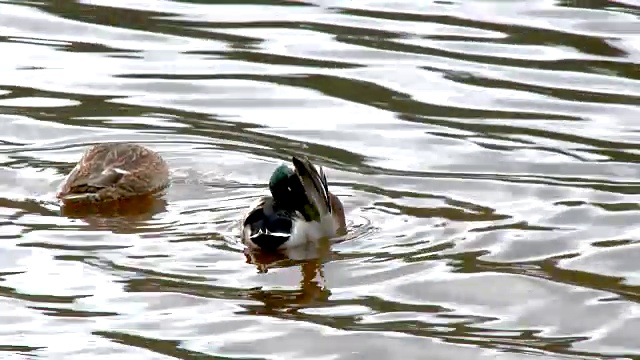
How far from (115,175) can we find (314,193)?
7.87 feet

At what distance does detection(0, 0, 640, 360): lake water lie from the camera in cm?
927

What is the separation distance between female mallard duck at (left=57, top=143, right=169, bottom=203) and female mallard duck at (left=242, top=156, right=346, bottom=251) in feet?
5.84

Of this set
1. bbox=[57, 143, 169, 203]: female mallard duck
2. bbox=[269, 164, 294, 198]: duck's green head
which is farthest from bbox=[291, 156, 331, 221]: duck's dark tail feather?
bbox=[57, 143, 169, 203]: female mallard duck

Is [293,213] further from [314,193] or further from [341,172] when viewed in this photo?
[341,172]

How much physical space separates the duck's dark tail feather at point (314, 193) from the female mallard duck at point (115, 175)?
75.1 inches

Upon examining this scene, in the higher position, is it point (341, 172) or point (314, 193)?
point (314, 193)

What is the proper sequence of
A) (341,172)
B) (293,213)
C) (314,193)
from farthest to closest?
(341,172) < (293,213) < (314,193)

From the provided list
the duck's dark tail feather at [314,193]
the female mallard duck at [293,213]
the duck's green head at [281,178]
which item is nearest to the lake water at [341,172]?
the female mallard duck at [293,213]

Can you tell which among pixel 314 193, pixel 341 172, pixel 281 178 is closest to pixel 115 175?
pixel 341 172

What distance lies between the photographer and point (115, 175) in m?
12.8

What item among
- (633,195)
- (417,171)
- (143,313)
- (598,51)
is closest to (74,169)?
(417,171)

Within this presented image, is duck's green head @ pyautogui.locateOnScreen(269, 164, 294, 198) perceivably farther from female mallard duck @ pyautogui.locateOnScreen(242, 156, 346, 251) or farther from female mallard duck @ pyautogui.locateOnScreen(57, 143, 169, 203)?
female mallard duck @ pyautogui.locateOnScreen(57, 143, 169, 203)

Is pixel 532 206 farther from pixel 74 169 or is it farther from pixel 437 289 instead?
pixel 74 169

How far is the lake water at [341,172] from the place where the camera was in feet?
30.4
